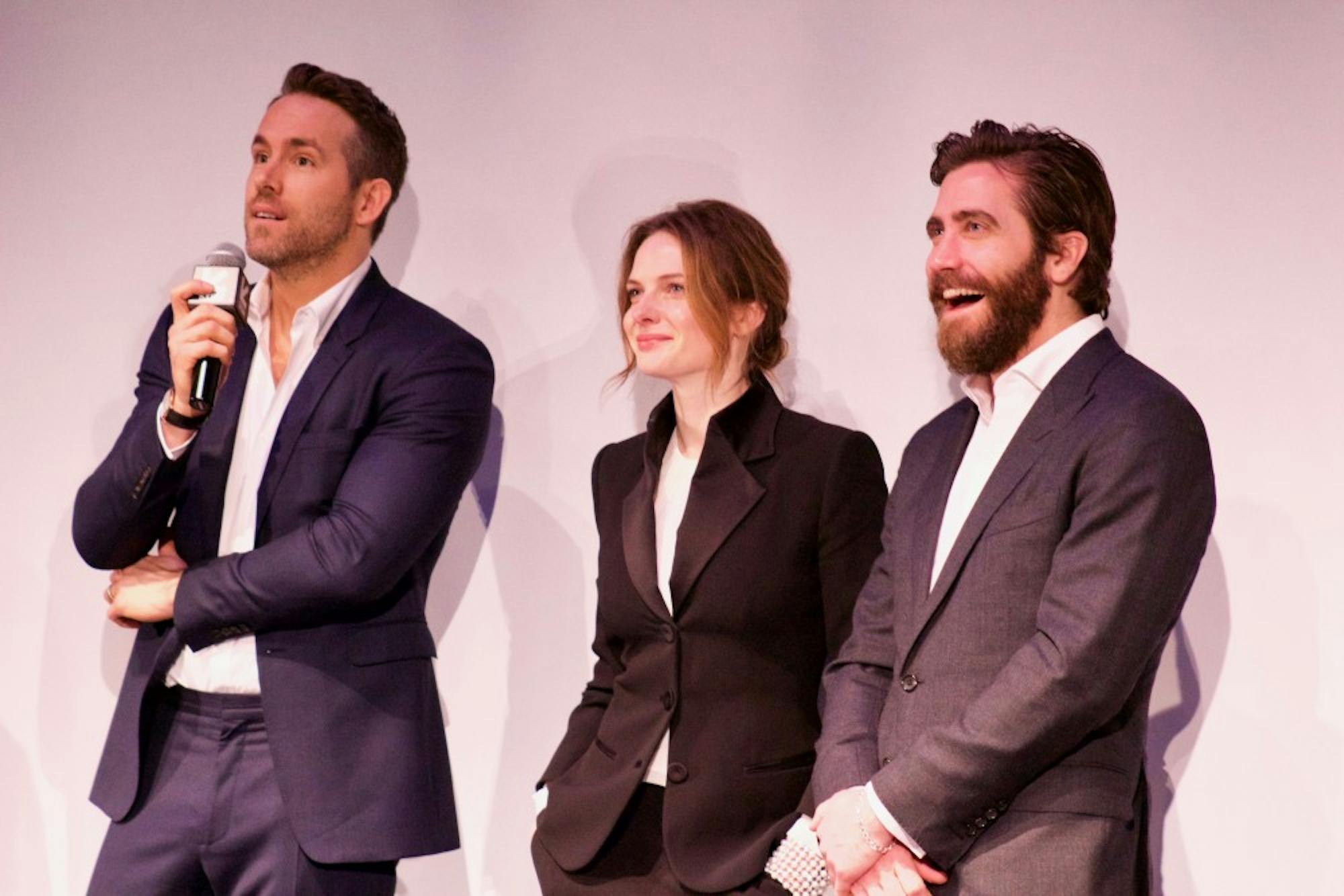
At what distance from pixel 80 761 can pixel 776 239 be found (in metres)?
2.37

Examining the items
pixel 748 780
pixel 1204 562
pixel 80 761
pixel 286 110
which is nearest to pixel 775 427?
pixel 748 780

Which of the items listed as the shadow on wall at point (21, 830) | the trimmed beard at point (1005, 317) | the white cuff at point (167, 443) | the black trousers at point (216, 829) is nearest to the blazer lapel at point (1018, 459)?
the trimmed beard at point (1005, 317)

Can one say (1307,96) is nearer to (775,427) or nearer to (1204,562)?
(1204,562)

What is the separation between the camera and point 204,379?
3.15m

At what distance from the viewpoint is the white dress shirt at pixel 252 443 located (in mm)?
3297

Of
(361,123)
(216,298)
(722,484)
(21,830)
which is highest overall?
(361,123)

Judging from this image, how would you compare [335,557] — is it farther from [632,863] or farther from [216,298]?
[632,863]

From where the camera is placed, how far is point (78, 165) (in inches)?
175

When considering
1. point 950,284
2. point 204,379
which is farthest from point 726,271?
point 204,379

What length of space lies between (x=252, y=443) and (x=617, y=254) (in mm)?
1129

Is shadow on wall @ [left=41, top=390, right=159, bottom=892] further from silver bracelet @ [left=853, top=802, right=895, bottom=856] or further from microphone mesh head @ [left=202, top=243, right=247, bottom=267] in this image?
silver bracelet @ [left=853, top=802, right=895, bottom=856]

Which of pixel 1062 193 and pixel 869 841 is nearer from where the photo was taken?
pixel 869 841

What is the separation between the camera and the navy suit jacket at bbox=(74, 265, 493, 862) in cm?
319

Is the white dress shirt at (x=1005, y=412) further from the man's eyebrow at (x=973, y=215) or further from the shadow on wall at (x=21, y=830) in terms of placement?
the shadow on wall at (x=21, y=830)
